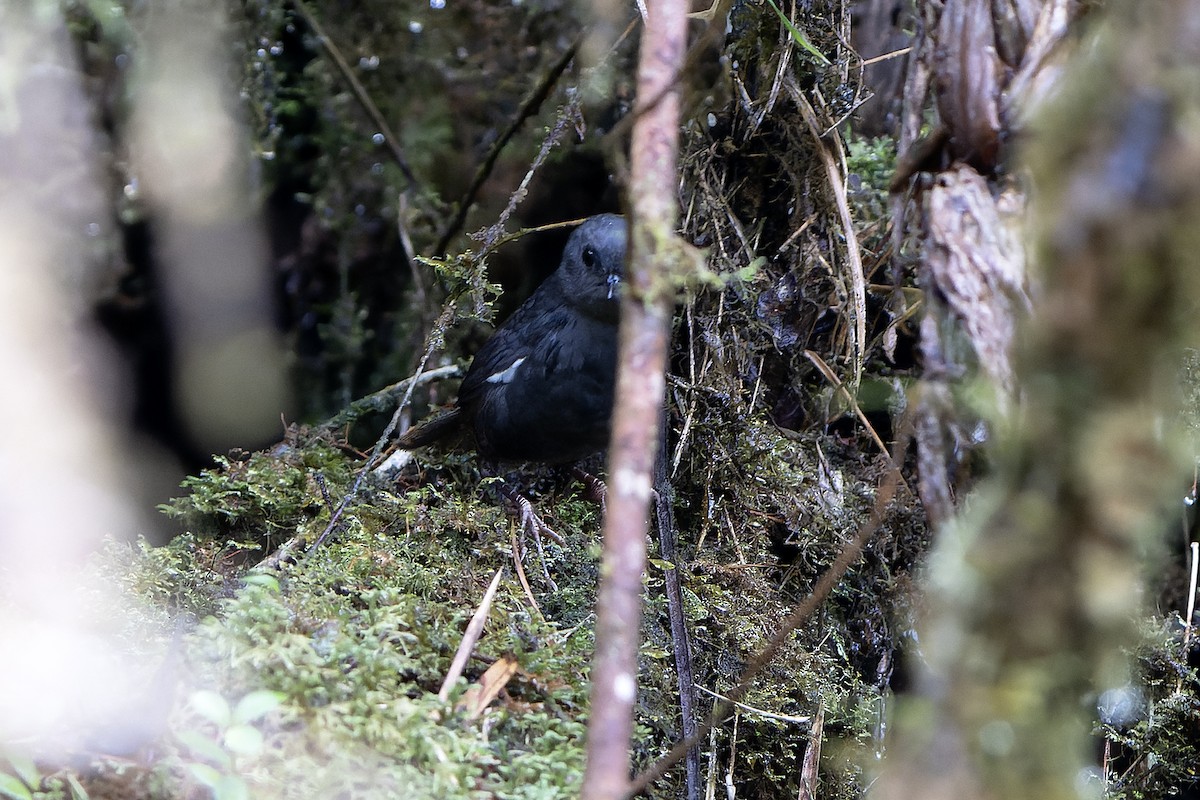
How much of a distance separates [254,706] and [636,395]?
931mm

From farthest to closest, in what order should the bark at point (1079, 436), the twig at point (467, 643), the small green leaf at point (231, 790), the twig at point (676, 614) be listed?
the twig at point (676, 614) → the twig at point (467, 643) → the small green leaf at point (231, 790) → the bark at point (1079, 436)

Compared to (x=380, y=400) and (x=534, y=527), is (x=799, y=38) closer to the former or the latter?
(x=534, y=527)

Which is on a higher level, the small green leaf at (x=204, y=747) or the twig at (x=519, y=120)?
the twig at (x=519, y=120)

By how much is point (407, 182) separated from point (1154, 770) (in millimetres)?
3719

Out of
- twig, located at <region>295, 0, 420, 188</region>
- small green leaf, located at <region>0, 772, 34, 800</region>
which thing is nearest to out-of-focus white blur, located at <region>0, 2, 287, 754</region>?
twig, located at <region>295, 0, 420, 188</region>

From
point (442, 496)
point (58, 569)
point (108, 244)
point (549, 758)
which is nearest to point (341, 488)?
point (442, 496)

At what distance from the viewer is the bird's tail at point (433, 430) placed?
11.6 feet

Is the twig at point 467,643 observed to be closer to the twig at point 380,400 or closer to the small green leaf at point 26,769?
the small green leaf at point 26,769

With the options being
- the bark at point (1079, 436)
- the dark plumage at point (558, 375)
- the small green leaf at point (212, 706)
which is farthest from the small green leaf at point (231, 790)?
the dark plumage at point (558, 375)

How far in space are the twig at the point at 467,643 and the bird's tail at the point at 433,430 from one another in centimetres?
124

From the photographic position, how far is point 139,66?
406 cm

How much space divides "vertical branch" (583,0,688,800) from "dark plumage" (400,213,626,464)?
1.78 metres

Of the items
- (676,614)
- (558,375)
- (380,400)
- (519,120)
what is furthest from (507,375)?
(676,614)

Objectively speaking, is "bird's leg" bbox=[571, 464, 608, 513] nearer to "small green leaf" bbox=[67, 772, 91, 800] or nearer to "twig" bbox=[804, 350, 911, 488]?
"twig" bbox=[804, 350, 911, 488]
